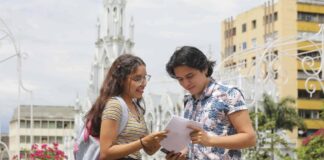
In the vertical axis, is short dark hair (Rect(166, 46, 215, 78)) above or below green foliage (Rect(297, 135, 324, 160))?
above

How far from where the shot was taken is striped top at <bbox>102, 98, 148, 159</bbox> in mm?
4285

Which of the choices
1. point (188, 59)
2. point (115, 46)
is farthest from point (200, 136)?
point (115, 46)

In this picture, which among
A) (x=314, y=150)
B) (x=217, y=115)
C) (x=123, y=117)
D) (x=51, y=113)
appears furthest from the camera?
(x=51, y=113)

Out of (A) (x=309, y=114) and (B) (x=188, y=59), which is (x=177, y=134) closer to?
(B) (x=188, y=59)

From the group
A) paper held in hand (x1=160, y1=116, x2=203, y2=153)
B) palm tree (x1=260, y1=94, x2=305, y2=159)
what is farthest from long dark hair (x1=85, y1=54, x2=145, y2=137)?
palm tree (x1=260, y1=94, x2=305, y2=159)

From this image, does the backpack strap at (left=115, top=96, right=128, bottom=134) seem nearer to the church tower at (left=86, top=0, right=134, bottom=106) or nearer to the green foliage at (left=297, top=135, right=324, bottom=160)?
the green foliage at (left=297, top=135, right=324, bottom=160)

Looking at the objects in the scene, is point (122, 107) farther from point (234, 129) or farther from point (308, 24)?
point (308, 24)

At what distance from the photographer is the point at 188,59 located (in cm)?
414

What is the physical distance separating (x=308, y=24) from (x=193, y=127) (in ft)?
161

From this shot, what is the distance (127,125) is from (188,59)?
1.92ft

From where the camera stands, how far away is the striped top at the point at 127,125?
429 centimetres

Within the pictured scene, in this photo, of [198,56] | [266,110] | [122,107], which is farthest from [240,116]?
[266,110]

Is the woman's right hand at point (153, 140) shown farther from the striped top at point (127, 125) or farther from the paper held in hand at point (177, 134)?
the striped top at point (127, 125)

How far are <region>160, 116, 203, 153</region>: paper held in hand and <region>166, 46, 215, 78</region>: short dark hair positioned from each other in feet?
1.14
